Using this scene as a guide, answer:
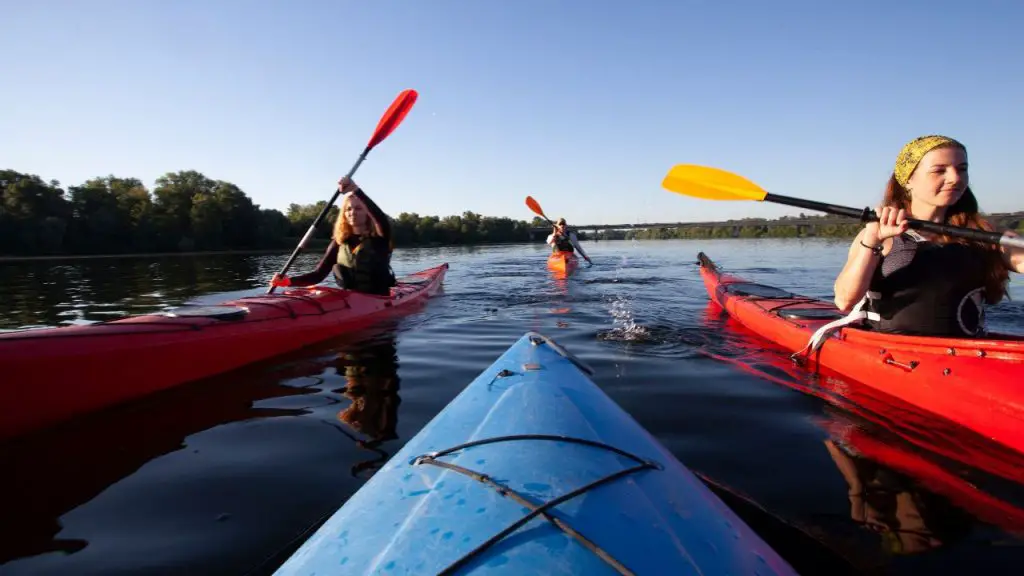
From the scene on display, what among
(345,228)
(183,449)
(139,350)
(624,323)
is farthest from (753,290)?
(139,350)

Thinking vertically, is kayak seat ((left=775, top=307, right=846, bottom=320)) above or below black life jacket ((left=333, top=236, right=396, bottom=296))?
below

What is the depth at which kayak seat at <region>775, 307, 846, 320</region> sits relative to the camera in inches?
197

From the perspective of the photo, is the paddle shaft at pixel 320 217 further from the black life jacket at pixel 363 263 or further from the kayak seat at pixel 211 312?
the kayak seat at pixel 211 312

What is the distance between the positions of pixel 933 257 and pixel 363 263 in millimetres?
6377

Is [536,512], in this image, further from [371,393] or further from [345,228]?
[345,228]

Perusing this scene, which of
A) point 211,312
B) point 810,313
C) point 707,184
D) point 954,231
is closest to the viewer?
point 954,231

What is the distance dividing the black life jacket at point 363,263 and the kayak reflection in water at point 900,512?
611 centimetres

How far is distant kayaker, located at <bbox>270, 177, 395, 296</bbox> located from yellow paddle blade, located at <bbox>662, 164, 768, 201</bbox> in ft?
13.1

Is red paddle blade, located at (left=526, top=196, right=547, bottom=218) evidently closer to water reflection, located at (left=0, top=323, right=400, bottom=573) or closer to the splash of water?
the splash of water

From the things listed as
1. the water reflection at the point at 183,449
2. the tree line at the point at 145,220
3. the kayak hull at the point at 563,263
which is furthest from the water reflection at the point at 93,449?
the tree line at the point at 145,220

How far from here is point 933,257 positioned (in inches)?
124

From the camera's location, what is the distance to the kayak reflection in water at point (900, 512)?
2004 millimetres

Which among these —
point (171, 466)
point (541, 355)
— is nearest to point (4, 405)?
point (171, 466)

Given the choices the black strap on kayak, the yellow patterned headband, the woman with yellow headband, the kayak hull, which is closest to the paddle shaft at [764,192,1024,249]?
the woman with yellow headband
